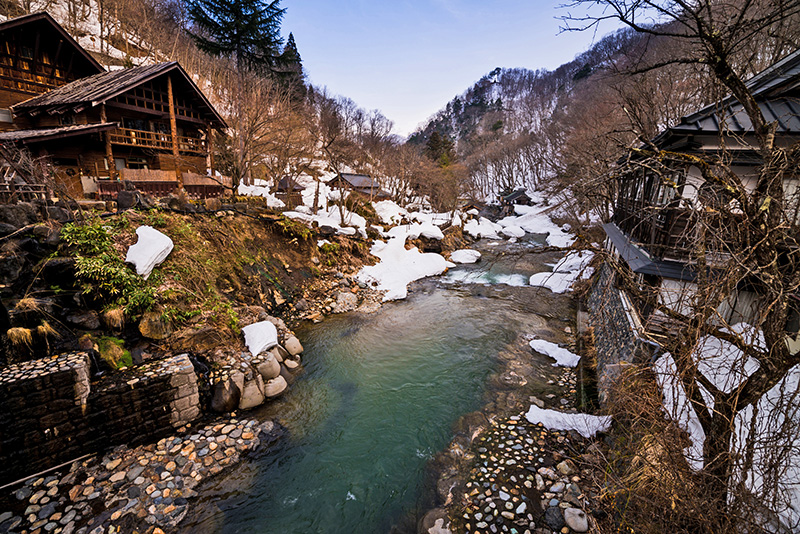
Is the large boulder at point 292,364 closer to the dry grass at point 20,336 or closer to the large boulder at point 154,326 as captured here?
the large boulder at point 154,326

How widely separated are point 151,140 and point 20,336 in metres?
14.9

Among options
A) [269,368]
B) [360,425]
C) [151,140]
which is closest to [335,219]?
[151,140]

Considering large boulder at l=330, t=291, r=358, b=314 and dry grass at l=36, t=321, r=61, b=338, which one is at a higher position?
dry grass at l=36, t=321, r=61, b=338

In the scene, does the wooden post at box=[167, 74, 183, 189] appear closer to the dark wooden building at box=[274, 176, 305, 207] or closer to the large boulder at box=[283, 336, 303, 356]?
the dark wooden building at box=[274, 176, 305, 207]

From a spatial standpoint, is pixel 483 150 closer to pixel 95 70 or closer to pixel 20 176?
pixel 95 70

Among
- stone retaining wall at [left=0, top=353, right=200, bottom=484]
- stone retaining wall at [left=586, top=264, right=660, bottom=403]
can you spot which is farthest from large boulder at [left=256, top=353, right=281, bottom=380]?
stone retaining wall at [left=586, top=264, right=660, bottom=403]

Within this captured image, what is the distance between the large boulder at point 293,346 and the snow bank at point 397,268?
5717mm

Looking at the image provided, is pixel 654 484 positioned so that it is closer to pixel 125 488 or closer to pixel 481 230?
pixel 125 488

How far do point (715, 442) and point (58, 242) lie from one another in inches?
522

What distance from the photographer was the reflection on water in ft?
17.9

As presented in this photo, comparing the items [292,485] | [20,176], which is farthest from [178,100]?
[292,485]

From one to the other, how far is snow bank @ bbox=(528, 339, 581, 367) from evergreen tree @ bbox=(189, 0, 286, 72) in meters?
26.0

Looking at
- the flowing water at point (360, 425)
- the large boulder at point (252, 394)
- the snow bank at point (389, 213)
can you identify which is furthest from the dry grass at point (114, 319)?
the snow bank at point (389, 213)

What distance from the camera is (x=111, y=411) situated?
19.9 ft
